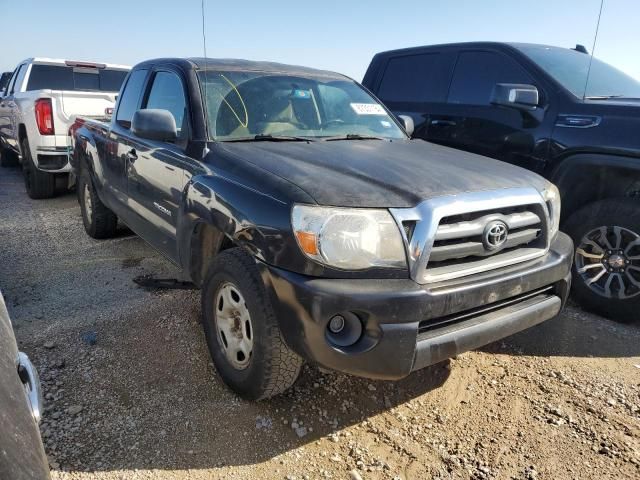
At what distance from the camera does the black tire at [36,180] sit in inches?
273

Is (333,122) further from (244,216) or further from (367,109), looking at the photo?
Answer: (244,216)

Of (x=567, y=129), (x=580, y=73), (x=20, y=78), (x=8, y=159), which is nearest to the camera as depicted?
(x=567, y=129)

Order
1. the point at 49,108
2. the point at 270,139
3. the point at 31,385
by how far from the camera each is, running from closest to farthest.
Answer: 1. the point at 31,385
2. the point at 270,139
3. the point at 49,108

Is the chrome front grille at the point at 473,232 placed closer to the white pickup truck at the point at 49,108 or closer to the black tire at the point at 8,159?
the white pickup truck at the point at 49,108

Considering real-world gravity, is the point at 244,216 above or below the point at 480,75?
below

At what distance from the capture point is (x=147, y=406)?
8.48 feet

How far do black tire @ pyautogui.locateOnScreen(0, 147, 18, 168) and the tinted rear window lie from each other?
254 centimetres

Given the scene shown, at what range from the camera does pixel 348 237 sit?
2.13m

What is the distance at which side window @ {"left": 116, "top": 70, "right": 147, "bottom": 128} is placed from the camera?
417 centimetres

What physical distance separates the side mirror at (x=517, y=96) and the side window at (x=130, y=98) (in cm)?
287

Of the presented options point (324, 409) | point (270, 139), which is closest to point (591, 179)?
point (270, 139)

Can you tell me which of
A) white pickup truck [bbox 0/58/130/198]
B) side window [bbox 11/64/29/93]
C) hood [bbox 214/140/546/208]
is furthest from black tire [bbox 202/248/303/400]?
side window [bbox 11/64/29/93]

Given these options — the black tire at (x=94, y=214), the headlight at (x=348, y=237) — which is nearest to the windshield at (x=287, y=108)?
the headlight at (x=348, y=237)

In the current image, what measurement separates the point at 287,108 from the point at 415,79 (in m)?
2.38
